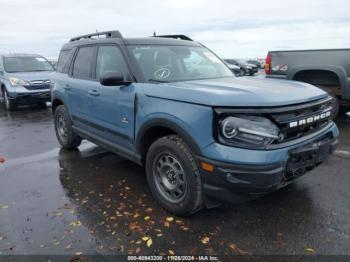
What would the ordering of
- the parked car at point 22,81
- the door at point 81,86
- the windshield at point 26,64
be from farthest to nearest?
the windshield at point 26,64
the parked car at point 22,81
the door at point 81,86

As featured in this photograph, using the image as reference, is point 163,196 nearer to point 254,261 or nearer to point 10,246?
point 254,261

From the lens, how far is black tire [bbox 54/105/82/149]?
5.52 m

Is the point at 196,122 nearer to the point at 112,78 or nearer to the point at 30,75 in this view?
the point at 112,78

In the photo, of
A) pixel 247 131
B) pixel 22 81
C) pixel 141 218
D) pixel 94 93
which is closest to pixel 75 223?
pixel 141 218

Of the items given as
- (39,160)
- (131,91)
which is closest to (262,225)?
(131,91)

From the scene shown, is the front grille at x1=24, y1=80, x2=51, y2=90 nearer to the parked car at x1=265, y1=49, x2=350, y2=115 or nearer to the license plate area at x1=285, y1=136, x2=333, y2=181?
the parked car at x1=265, y1=49, x2=350, y2=115

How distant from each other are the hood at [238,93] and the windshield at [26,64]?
9326 mm

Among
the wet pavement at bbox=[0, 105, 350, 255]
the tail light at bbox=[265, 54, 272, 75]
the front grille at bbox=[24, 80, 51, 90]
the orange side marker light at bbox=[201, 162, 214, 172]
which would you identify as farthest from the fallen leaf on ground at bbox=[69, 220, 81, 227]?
the front grille at bbox=[24, 80, 51, 90]

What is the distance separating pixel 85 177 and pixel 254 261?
280 centimetres

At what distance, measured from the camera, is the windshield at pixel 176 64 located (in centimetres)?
386

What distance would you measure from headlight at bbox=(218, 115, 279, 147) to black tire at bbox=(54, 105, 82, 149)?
351 cm

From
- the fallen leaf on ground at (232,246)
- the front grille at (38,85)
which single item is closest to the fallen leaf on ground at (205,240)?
the fallen leaf on ground at (232,246)

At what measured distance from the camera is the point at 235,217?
3342 mm

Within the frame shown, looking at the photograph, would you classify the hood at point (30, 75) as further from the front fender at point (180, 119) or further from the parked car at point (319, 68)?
the front fender at point (180, 119)
